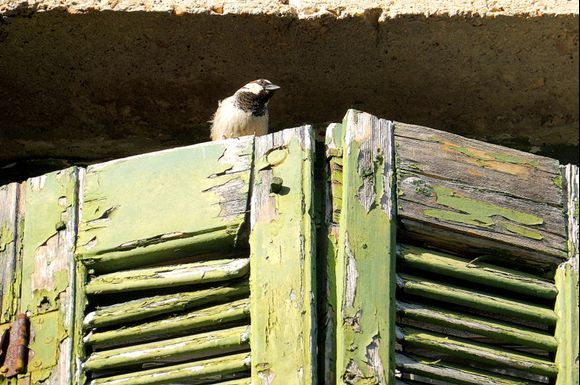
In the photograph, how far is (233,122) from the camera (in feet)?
11.4

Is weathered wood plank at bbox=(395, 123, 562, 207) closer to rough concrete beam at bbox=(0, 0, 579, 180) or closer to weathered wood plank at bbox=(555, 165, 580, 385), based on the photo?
weathered wood plank at bbox=(555, 165, 580, 385)

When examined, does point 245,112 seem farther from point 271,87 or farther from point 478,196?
point 478,196

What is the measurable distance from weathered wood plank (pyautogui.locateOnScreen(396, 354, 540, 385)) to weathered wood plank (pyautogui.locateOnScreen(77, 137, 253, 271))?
0.43 m

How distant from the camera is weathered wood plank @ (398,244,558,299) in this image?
7.28 feet

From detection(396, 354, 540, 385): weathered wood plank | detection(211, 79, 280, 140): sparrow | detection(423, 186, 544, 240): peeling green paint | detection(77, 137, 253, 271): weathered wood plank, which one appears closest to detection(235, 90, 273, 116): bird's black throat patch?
detection(211, 79, 280, 140): sparrow

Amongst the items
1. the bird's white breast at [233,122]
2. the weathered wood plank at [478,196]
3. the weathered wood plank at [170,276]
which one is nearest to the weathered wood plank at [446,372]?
the weathered wood plank at [478,196]

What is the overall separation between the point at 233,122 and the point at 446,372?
1.54 meters

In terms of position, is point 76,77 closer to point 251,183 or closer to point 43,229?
point 43,229

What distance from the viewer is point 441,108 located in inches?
124

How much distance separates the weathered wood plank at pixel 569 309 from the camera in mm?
2195

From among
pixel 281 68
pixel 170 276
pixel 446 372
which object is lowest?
pixel 446 372

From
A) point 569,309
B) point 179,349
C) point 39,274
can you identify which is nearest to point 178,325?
point 179,349

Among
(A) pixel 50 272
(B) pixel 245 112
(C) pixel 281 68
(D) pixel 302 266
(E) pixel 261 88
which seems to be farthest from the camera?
(B) pixel 245 112

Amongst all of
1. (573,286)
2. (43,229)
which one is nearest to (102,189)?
(43,229)
